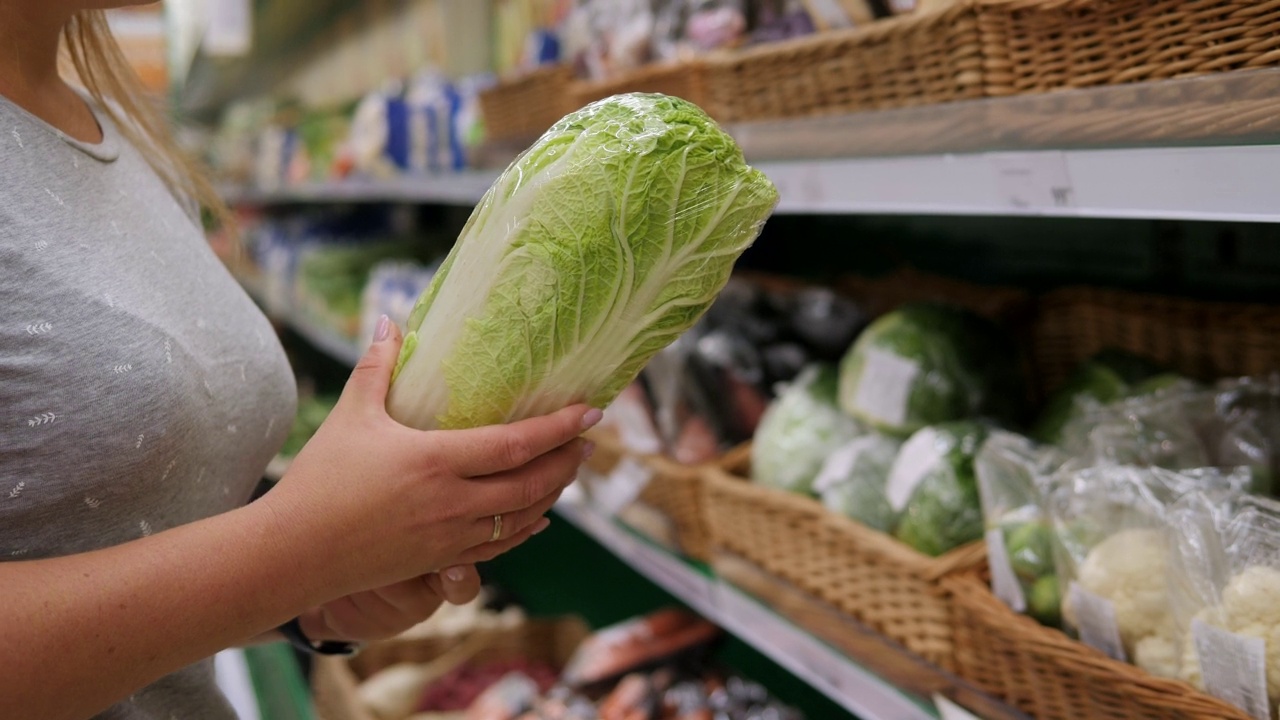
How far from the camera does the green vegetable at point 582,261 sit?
2.89ft

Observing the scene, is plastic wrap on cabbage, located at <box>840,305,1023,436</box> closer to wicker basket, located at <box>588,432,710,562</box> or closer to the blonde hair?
wicker basket, located at <box>588,432,710,562</box>

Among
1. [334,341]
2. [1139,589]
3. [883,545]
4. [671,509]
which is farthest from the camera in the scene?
[334,341]

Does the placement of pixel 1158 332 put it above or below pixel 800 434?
above

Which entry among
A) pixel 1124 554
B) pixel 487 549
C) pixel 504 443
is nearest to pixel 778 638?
pixel 1124 554

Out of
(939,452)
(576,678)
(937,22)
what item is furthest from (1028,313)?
(576,678)

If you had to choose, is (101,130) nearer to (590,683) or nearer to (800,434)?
(800,434)

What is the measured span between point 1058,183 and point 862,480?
600 millimetres

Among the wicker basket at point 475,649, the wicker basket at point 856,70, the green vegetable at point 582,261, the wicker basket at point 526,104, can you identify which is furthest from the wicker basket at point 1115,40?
the wicker basket at point 475,649

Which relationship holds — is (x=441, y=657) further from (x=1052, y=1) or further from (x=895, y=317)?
(x=1052, y=1)

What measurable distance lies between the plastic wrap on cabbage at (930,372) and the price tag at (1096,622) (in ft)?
1.59

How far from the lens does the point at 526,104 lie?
7.46 feet

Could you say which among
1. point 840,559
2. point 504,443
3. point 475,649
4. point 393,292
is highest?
point 504,443

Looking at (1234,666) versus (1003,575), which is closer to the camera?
(1234,666)

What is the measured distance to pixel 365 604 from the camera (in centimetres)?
117
